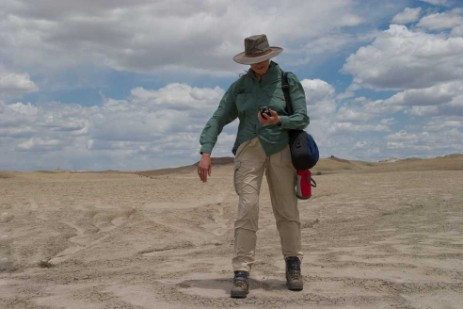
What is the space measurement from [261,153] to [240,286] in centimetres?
112

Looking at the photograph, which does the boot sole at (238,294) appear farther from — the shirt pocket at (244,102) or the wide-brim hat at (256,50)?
the wide-brim hat at (256,50)

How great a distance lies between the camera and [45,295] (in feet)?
16.0

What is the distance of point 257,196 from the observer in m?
4.85

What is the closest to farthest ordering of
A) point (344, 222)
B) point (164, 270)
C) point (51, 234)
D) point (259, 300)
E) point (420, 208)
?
point (259, 300) < point (164, 270) < point (51, 234) < point (344, 222) < point (420, 208)

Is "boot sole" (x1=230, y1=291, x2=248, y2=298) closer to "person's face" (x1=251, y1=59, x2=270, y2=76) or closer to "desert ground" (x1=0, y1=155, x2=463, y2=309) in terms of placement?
"desert ground" (x1=0, y1=155, x2=463, y2=309)

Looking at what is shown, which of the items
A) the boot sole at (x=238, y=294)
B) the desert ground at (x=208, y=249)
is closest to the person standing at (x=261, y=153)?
the boot sole at (x=238, y=294)

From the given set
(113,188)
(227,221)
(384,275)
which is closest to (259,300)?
(384,275)

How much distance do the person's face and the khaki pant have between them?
1.92 feet

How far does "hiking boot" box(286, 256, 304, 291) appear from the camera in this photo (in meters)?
4.68

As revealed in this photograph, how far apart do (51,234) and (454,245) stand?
5768 mm

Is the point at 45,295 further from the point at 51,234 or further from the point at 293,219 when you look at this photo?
the point at 51,234

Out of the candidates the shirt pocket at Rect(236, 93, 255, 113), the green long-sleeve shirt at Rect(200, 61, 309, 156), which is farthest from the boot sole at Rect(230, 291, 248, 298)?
the shirt pocket at Rect(236, 93, 255, 113)

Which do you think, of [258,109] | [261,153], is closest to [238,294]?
[261,153]

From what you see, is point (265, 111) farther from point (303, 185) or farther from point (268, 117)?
point (303, 185)
